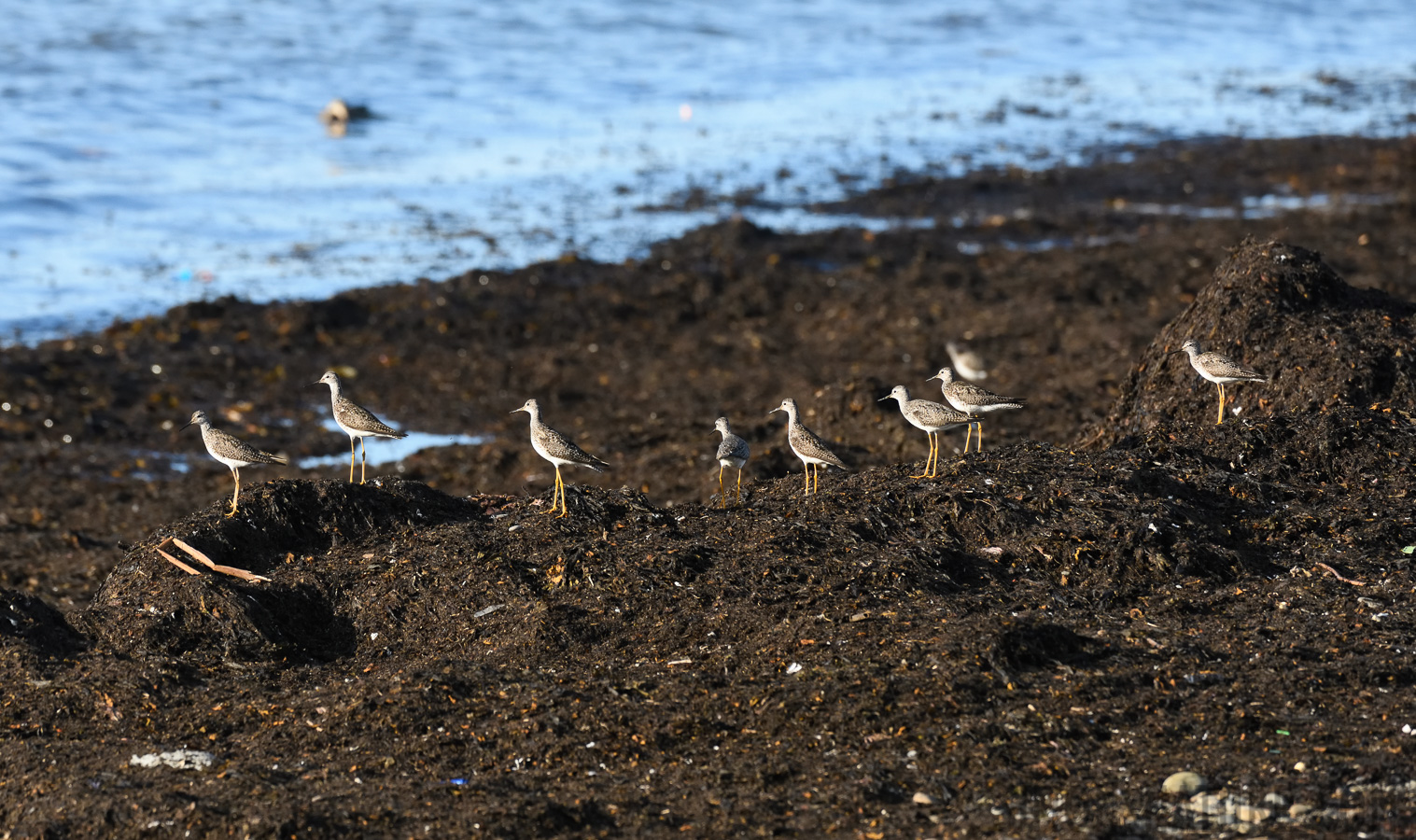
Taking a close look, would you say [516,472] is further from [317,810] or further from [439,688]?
[317,810]

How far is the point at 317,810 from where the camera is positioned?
579cm

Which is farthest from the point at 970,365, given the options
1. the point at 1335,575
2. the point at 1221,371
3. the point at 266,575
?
the point at 266,575

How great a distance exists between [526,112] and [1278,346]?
902 inches

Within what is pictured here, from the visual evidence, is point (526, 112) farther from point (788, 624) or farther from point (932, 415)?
point (788, 624)

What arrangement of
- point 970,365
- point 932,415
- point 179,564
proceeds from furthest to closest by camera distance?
1. point 970,365
2. point 932,415
3. point 179,564

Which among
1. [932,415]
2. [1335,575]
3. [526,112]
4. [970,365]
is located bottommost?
[970,365]

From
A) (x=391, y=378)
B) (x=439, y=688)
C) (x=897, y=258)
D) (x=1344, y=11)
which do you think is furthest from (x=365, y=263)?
(x=1344, y=11)

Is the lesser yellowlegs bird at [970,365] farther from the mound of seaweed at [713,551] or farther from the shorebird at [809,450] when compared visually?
the shorebird at [809,450]

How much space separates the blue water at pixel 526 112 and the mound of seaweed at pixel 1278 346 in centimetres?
1033

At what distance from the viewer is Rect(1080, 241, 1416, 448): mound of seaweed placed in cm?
979

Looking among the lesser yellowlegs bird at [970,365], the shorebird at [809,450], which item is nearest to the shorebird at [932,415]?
the shorebird at [809,450]

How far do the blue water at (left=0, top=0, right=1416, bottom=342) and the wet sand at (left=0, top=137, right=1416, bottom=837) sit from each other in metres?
7.61

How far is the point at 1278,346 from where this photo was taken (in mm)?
10297

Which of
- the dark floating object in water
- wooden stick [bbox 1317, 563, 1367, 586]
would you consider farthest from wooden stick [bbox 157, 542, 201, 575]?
the dark floating object in water
